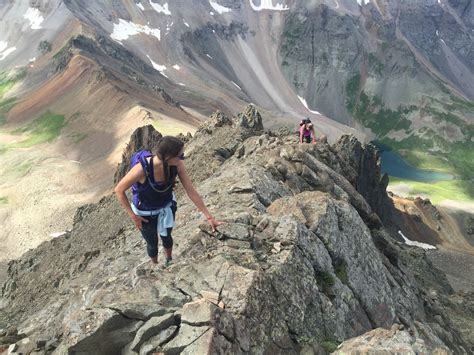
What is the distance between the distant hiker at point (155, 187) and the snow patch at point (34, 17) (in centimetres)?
18045

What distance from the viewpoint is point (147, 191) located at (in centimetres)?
1322

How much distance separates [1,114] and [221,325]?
395 ft

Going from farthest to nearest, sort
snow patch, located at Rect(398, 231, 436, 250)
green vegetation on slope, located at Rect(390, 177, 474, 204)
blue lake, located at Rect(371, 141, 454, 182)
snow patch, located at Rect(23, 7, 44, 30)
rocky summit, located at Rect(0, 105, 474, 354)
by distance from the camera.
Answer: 1. snow patch, located at Rect(23, 7, 44, 30)
2. blue lake, located at Rect(371, 141, 454, 182)
3. green vegetation on slope, located at Rect(390, 177, 474, 204)
4. snow patch, located at Rect(398, 231, 436, 250)
5. rocky summit, located at Rect(0, 105, 474, 354)

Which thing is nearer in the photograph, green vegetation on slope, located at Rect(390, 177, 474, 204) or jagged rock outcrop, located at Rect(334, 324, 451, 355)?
jagged rock outcrop, located at Rect(334, 324, 451, 355)

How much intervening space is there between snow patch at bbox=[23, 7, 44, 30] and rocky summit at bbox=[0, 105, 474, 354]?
16694cm

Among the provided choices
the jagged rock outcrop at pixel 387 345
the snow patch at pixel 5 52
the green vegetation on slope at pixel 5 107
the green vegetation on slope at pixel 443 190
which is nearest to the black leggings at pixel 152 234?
the jagged rock outcrop at pixel 387 345

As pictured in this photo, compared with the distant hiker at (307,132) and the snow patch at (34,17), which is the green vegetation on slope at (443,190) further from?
the snow patch at (34,17)

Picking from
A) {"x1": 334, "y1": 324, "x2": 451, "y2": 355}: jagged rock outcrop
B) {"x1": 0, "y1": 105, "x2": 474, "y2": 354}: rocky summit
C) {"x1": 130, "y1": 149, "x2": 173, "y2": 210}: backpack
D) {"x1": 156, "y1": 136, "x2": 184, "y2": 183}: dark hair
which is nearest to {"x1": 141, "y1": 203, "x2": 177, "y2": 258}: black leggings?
{"x1": 130, "y1": 149, "x2": 173, "y2": 210}: backpack

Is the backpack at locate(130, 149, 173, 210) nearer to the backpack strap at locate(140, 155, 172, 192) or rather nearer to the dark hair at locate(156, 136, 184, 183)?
the backpack strap at locate(140, 155, 172, 192)

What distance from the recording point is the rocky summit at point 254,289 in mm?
11516

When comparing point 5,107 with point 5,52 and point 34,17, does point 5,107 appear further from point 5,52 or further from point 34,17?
point 34,17

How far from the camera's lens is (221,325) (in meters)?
11.4

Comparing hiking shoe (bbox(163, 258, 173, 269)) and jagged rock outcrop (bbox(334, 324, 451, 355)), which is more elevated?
jagged rock outcrop (bbox(334, 324, 451, 355))

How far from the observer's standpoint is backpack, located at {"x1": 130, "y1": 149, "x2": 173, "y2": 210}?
12.7m
